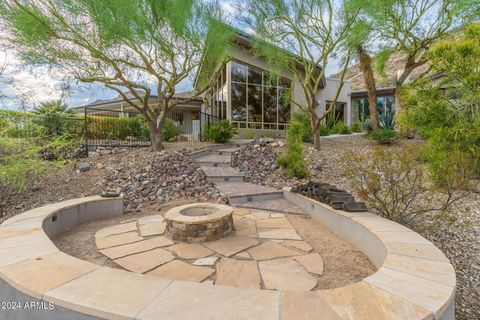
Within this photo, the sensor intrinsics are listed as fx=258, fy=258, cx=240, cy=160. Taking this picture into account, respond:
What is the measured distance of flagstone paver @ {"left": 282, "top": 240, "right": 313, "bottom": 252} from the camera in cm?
320

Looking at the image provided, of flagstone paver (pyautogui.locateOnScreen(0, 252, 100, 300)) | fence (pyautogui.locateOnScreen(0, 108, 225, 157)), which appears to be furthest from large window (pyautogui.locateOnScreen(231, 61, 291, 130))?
flagstone paver (pyautogui.locateOnScreen(0, 252, 100, 300))

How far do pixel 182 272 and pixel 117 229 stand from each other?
1800mm

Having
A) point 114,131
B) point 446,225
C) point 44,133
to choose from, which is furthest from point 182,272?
point 114,131

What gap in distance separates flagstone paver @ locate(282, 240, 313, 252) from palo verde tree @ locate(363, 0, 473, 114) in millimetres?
8007

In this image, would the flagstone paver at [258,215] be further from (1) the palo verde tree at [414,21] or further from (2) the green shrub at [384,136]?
(1) the palo verde tree at [414,21]

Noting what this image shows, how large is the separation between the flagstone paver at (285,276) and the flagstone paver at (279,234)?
0.65m

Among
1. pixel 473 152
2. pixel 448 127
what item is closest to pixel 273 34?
pixel 448 127

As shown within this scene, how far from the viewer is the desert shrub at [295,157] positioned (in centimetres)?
650

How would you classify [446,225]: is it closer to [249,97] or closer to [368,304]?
[368,304]

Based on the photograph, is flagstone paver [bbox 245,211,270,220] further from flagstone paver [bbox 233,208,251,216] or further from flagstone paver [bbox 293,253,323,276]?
flagstone paver [bbox 293,253,323,276]

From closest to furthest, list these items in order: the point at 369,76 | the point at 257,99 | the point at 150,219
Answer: the point at 150,219 → the point at 369,76 → the point at 257,99

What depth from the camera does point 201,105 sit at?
1662 centimetres

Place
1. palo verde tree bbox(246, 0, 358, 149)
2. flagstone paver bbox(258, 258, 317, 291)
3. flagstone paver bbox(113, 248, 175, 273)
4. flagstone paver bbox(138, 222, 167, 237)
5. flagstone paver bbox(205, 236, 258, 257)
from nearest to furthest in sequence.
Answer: flagstone paver bbox(258, 258, 317, 291) → flagstone paver bbox(113, 248, 175, 273) → flagstone paver bbox(205, 236, 258, 257) → flagstone paver bbox(138, 222, 167, 237) → palo verde tree bbox(246, 0, 358, 149)

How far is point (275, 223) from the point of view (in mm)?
4098
